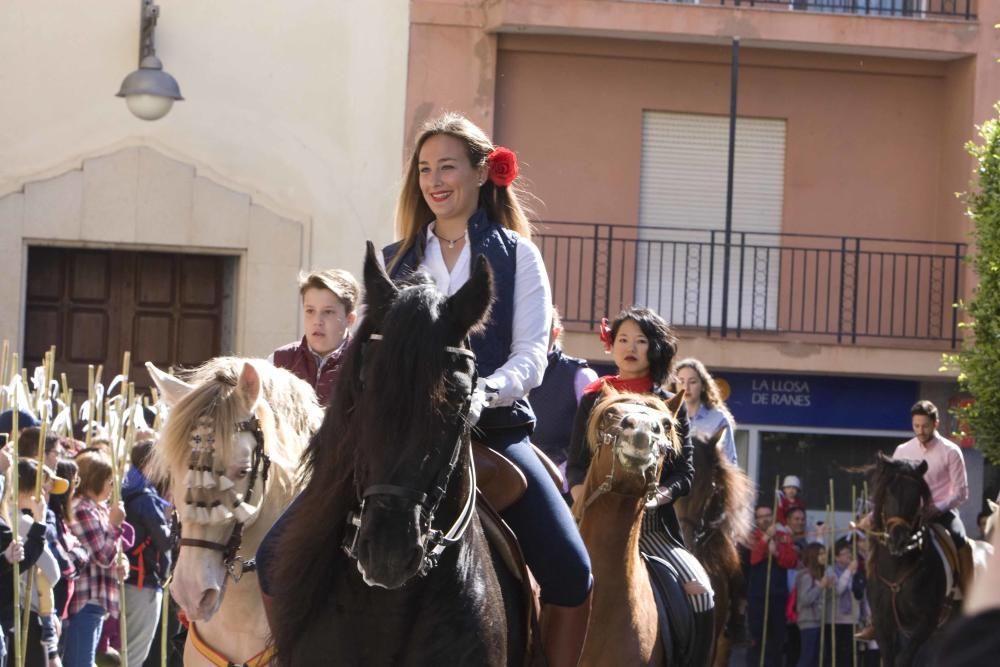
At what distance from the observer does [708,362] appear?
789 inches

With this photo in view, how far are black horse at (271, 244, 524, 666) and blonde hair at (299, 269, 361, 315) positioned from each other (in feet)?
7.60

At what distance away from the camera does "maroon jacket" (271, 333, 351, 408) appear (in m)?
6.46

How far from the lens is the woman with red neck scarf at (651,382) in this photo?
763cm

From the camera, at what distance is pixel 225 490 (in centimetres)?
548

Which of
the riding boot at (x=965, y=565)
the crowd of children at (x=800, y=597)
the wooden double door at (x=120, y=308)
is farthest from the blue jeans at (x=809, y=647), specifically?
the wooden double door at (x=120, y=308)

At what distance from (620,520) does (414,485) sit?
121 inches

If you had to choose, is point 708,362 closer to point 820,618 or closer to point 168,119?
point 820,618

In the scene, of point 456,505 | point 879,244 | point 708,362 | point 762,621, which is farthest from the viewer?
point 879,244

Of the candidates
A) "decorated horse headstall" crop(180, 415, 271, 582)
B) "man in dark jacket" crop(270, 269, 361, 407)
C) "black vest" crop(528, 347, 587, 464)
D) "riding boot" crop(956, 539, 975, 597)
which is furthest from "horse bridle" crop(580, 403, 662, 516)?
"riding boot" crop(956, 539, 975, 597)

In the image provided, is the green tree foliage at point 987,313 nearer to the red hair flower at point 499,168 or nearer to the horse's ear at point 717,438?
the horse's ear at point 717,438

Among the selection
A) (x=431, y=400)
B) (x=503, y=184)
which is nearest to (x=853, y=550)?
(x=503, y=184)

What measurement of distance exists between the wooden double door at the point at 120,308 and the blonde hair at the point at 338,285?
1273cm

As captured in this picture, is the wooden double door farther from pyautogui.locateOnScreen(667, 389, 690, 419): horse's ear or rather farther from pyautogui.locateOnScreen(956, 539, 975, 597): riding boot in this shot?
pyautogui.locateOnScreen(667, 389, 690, 419): horse's ear

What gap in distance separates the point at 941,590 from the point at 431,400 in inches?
421
